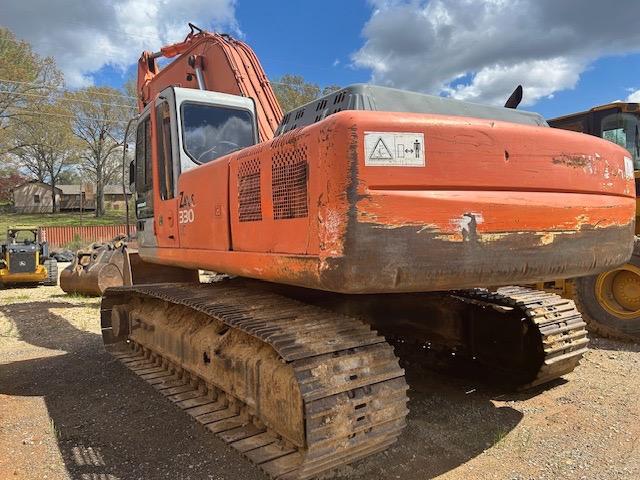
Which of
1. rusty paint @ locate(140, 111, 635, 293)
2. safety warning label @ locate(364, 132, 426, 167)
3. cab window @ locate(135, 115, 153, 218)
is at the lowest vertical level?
rusty paint @ locate(140, 111, 635, 293)

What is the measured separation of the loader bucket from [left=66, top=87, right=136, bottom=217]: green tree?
24.6 m

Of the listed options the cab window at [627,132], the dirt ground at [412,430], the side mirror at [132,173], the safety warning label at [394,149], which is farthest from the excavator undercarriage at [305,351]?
the cab window at [627,132]

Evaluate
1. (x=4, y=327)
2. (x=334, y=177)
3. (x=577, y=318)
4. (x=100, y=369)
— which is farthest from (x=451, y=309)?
(x=4, y=327)

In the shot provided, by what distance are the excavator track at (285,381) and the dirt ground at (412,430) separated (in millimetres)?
278

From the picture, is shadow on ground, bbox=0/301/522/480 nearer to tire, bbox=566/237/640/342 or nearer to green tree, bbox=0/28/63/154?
tire, bbox=566/237/640/342

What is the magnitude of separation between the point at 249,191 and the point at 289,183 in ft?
1.51

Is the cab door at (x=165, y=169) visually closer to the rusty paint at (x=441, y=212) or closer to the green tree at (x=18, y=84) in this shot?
the rusty paint at (x=441, y=212)

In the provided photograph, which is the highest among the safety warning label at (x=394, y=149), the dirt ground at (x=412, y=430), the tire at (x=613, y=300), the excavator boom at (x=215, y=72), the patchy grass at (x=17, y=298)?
the excavator boom at (x=215, y=72)

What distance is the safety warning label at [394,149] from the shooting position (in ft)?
7.34

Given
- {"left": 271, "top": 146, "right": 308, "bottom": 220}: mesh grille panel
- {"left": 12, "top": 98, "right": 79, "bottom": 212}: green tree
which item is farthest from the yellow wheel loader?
{"left": 12, "top": 98, "right": 79, "bottom": 212}: green tree

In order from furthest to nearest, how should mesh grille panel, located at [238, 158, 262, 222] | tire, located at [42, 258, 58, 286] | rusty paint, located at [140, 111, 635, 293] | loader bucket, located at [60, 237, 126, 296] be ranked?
tire, located at [42, 258, 58, 286], loader bucket, located at [60, 237, 126, 296], mesh grille panel, located at [238, 158, 262, 222], rusty paint, located at [140, 111, 635, 293]

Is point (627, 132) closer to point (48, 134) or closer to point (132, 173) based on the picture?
point (132, 173)

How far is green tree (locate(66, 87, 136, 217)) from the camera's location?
120 ft

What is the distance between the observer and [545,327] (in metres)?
4.11
